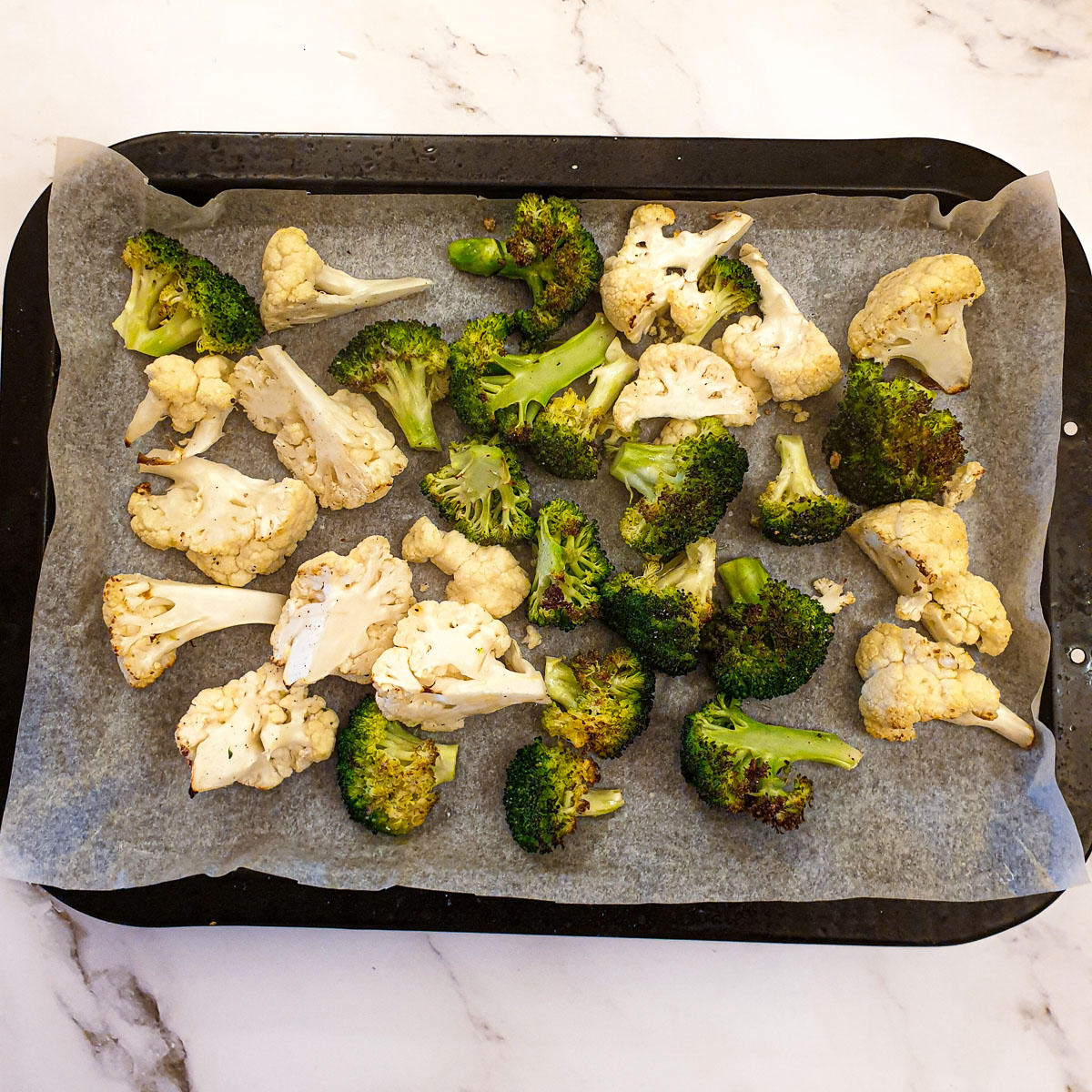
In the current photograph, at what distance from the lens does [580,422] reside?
2.00m

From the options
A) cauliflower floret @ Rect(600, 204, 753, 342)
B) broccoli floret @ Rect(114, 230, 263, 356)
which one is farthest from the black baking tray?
broccoli floret @ Rect(114, 230, 263, 356)

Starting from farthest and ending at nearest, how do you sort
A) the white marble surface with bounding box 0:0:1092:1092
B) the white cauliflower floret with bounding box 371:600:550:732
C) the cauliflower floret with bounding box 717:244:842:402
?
the white marble surface with bounding box 0:0:1092:1092
the cauliflower floret with bounding box 717:244:842:402
the white cauliflower floret with bounding box 371:600:550:732

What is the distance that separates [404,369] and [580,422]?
1.37 ft

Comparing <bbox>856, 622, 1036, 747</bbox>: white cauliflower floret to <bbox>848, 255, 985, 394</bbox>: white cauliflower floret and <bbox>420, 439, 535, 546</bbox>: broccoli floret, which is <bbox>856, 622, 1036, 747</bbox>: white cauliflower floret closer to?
<bbox>848, 255, 985, 394</bbox>: white cauliflower floret

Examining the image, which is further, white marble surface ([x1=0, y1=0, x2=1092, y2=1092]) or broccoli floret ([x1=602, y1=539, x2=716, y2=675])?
white marble surface ([x1=0, y1=0, x2=1092, y2=1092])

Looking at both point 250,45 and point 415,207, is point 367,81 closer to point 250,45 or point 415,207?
point 250,45

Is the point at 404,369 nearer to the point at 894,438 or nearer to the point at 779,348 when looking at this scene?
the point at 779,348

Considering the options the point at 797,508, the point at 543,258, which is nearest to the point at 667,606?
the point at 797,508

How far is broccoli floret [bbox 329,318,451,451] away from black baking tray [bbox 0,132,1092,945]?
377 millimetres

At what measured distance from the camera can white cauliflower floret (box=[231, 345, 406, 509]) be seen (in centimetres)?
200

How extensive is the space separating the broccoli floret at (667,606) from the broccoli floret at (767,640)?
2.4 inches

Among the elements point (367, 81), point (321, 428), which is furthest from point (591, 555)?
point (367, 81)

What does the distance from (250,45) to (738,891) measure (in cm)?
241

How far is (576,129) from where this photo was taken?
7.55ft
